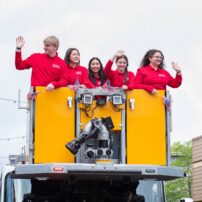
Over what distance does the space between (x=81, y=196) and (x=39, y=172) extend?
1288 millimetres

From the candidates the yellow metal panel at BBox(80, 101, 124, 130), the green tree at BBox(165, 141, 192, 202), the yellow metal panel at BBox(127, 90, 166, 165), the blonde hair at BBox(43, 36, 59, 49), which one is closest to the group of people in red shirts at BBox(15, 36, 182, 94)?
the blonde hair at BBox(43, 36, 59, 49)

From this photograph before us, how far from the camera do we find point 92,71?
10.1m

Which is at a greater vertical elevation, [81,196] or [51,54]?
[51,54]

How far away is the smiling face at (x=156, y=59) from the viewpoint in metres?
10.2

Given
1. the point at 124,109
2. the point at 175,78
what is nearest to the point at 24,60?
the point at 124,109

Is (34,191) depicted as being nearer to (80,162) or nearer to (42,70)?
(80,162)

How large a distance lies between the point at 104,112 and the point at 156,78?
3.59 feet

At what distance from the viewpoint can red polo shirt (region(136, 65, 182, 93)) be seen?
9.90m

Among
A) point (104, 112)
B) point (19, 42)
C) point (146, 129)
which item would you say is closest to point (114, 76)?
point (104, 112)

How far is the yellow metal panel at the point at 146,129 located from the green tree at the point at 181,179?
5335 cm

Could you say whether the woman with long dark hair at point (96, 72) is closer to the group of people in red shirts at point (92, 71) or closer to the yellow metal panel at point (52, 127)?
the group of people in red shirts at point (92, 71)

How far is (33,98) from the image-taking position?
917 cm

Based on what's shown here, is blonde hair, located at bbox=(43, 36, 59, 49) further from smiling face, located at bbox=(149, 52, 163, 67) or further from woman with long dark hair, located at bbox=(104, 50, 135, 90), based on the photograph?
smiling face, located at bbox=(149, 52, 163, 67)

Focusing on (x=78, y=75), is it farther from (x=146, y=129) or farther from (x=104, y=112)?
(x=146, y=129)
